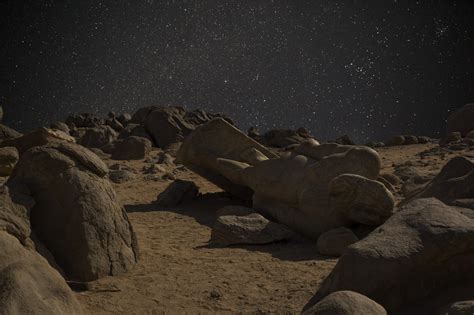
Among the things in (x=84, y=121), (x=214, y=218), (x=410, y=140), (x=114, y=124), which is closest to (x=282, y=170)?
(x=214, y=218)

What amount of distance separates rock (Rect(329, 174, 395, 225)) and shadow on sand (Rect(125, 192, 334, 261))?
0.63 meters

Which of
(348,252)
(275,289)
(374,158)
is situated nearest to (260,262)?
(275,289)

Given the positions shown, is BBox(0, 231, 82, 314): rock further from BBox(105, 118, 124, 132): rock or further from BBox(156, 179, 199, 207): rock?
BBox(105, 118, 124, 132): rock

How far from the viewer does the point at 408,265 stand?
3457 millimetres

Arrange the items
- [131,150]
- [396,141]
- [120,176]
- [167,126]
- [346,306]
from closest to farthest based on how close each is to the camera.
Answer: [346,306]
[120,176]
[131,150]
[167,126]
[396,141]

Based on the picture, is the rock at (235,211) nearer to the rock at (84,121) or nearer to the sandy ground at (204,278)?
the sandy ground at (204,278)

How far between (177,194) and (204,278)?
4277 millimetres

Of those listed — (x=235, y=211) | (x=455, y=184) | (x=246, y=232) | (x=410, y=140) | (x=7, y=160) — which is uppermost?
(x=455, y=184)

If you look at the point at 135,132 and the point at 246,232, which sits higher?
the point at 246,232

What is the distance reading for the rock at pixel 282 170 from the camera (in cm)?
660

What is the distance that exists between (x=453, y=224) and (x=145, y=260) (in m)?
3.04

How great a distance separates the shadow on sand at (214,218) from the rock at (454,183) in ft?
4.26

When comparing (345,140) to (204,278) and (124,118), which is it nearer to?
(124,118)

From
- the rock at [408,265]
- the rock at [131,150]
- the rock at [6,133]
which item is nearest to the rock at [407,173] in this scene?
the rock at [408,265]
